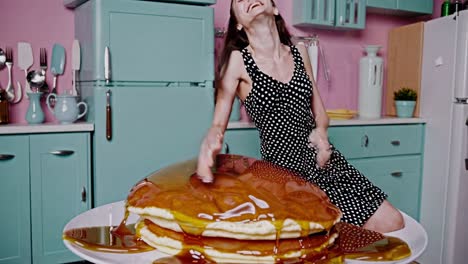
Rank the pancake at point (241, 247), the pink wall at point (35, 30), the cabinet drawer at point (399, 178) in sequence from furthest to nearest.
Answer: the cabinet drawer at point (399, 178), the pink wall at point (35, 30), the pancake at point (241, 247)

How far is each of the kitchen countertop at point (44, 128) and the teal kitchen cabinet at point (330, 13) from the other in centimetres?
158

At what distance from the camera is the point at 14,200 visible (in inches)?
85.8

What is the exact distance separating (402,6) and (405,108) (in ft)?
2.48

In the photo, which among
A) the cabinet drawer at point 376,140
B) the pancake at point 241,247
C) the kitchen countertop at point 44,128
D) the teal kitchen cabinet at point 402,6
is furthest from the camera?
the teal kitchen cabinet at point 402,6

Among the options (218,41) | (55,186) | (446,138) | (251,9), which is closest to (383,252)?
(251,9)

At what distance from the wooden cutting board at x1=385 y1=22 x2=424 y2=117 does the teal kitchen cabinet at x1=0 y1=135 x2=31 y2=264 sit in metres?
2.46

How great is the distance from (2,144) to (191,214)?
1.81 meters

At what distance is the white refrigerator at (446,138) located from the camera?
2791 mm

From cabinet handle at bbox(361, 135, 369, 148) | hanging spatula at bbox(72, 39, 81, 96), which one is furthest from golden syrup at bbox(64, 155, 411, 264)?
cabinet handle at bbox(361, 135, 369, 148)

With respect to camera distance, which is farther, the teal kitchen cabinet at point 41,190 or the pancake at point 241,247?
the teal kitchen cabinet at point 41,190

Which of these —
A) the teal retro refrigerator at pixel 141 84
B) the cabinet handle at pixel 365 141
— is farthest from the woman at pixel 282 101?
the cabinet handle at pixel 365 141

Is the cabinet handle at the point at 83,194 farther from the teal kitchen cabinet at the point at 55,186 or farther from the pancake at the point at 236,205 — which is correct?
the pancake at the point at 236,205

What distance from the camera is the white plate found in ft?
1.99

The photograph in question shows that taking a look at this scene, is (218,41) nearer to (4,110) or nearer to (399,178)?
(4,110)
